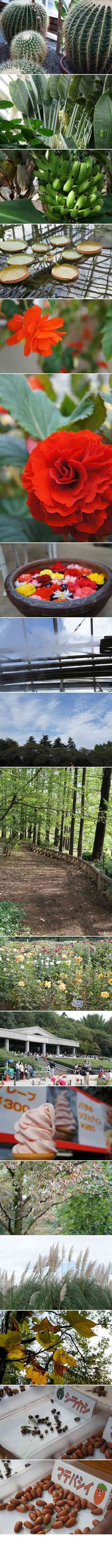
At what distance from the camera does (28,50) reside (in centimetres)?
307

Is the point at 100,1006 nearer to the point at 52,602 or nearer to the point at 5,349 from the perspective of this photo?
the point at 52,602

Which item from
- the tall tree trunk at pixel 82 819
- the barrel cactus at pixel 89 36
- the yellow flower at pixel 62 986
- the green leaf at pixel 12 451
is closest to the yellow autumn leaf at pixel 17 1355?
the yellow flower at pixel 62 986

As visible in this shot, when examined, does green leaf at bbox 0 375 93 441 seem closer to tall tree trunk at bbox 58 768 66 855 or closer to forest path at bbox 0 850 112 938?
tall tree trunk at bbox 58 768 66 855

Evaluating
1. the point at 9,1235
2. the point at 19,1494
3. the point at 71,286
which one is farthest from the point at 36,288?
the point at 19,1494

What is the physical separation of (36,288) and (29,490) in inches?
22.6

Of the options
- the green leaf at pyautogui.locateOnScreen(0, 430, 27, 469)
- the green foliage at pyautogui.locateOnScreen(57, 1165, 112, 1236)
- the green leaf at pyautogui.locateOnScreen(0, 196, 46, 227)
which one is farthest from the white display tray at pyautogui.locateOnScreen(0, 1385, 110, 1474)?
the green leaf at pyautogui.locateOnScreen(0, 196, 46, 227)

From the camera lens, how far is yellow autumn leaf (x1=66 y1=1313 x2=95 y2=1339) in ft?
9.08

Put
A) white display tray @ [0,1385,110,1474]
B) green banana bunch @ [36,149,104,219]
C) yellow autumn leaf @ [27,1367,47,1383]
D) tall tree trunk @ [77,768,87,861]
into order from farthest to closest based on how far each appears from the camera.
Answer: green banana bunch @ [36,149,104,219]
tall tree trunk @ [77,768,87,861]
yellow autumn leaf @ [27,1367,47,1383]
white display tray @ [0,1385,110,1474]

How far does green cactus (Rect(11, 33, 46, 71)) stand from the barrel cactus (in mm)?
83

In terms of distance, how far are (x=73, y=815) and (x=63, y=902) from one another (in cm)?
23

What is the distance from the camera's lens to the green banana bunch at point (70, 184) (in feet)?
9.74

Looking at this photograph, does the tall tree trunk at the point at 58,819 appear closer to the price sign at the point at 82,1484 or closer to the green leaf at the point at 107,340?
the green leaf at the point at 107,340

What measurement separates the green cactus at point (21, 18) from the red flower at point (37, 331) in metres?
0.90

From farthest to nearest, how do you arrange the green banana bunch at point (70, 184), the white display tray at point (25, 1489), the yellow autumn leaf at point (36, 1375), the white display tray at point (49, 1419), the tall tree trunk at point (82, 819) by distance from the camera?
the green banana bunch at point (70, 184)
the tall tree trunk at point (82, 819)
the yellow autumn leaf at point (36, 1375)
the white display tray at point (49, 1419)
the white display tray at point (25, 1489)
